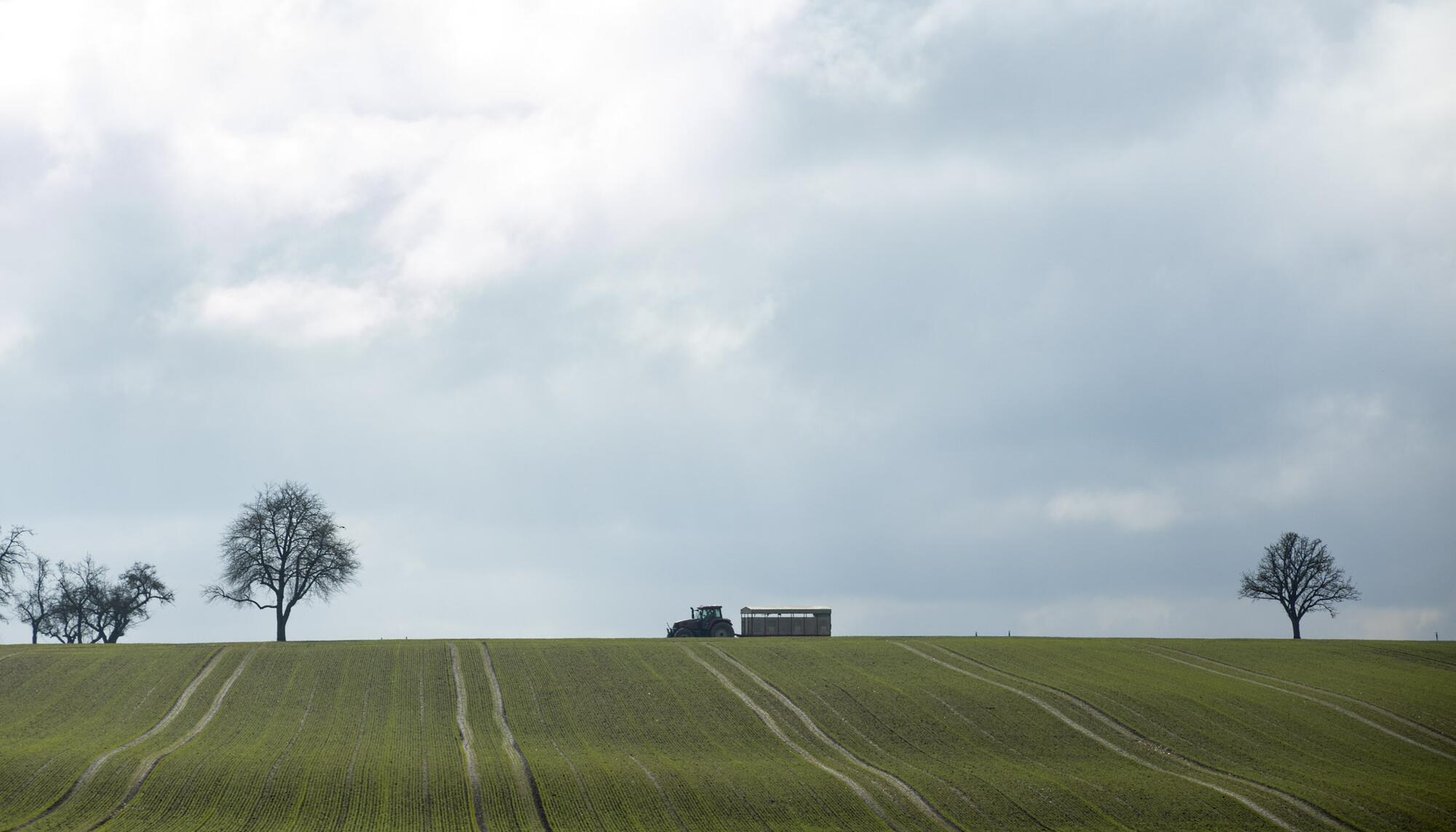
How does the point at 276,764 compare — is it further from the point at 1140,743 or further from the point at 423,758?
the point at 1140,743

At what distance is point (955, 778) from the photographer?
4862 centimetres

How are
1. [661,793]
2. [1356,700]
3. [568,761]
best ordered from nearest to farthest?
[661,793] → [568,761] → [1356,700]

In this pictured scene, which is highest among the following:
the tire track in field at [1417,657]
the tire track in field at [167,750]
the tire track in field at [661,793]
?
the tire track in field at [1417,657]

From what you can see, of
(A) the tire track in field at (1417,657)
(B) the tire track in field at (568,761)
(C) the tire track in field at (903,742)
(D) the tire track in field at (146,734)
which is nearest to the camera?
(D) the tire track in field at (146,734)

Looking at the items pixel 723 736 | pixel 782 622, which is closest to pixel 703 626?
pixel 782 622

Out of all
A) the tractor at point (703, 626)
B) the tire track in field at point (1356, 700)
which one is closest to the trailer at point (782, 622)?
the tractor at point (703, 626)

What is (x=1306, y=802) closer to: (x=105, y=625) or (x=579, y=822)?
(x=579, y=822)

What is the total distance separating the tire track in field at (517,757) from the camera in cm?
4434

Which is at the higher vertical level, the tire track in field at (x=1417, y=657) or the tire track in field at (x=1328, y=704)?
the tire track in field at (x=1417, y=657)

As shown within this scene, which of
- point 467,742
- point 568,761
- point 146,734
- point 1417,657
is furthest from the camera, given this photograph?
point 1417,657

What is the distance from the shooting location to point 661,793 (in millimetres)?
46000

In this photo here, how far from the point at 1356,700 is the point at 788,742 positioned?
3118cm

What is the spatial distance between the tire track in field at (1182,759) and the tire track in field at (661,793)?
837 inches

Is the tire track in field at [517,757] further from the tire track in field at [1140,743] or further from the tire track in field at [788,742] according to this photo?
the tire track in field at [1140,743]
